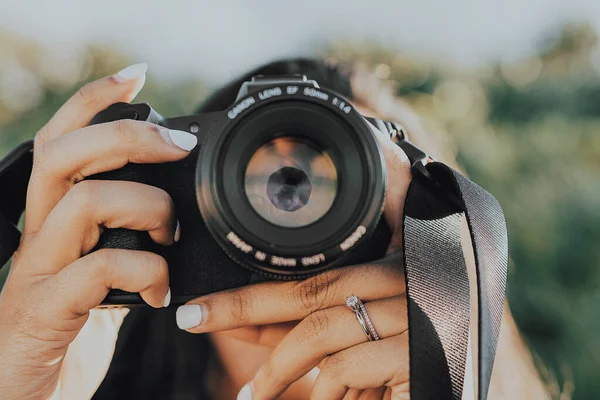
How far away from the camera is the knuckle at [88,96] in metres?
0.75

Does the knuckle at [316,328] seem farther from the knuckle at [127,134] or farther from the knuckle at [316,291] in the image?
the knuckle at [127,134]

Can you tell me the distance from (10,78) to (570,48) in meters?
5.02

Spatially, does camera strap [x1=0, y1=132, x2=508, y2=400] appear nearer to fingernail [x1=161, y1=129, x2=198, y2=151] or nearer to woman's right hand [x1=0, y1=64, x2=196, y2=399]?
woman's right hand [x1=0, y1=64, x2=196, y2=399]

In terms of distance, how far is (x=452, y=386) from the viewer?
0.66 m

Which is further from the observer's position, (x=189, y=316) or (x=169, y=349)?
(x=169, y=349)

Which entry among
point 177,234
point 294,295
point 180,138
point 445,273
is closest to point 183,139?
point 180,138

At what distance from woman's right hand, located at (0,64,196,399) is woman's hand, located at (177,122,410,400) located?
7 centimetres

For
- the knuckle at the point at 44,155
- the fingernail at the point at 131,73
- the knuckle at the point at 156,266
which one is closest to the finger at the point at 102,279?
the knuckle at the point at 156,266

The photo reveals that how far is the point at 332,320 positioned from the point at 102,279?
24cm

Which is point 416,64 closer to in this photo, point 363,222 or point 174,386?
point 174,386

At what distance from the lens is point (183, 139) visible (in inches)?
27.8

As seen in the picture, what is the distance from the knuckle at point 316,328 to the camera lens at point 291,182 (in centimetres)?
11

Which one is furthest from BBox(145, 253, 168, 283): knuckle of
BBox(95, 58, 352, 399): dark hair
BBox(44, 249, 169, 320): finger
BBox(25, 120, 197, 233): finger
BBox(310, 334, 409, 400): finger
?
BBox(95, 58, 352, 399): dark hair

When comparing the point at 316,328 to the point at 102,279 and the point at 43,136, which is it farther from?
the point at 43,136
